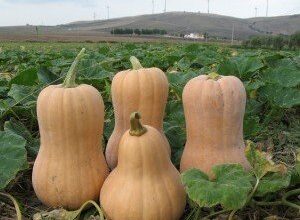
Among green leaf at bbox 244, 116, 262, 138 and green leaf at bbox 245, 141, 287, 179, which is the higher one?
green leaf at bbox 245, 141, 287, 179

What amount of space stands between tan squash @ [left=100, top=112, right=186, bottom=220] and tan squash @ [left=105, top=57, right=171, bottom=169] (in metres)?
0.31

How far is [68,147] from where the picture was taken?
2002 millimetres

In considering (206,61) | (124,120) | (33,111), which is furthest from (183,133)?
(206,61)

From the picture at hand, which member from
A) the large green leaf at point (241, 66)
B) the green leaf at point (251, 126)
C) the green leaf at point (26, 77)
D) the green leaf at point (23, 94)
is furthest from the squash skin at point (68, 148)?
the large green leaf at point (241, 66)

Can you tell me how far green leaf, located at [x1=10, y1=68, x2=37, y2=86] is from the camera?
3.17 m

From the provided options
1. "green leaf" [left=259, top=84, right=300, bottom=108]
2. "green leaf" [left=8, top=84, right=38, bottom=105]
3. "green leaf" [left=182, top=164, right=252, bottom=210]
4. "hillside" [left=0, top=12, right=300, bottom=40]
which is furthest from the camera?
"hillside" [left=0, top=12, right=300, bottom=40]

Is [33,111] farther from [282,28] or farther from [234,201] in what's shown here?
[282,28]


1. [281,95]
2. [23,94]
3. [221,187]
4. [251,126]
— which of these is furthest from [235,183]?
[23,94]

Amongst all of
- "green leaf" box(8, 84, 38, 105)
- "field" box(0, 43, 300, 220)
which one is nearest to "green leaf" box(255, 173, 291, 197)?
"field" box(0, 43, 300, 220)

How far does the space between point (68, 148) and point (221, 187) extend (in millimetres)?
719

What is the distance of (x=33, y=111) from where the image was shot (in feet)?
9.28

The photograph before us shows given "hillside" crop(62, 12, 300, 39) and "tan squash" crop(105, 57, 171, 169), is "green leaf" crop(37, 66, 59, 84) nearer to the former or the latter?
"tan squash" crop(105, 57, 171, 169)

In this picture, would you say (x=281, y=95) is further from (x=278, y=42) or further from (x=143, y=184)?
(x=278, y=42)

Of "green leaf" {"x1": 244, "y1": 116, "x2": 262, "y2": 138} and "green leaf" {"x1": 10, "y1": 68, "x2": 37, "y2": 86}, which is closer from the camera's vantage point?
"green leaf" {"x1": 244, "y1": 116, "x2": 262, "y2": 138}
